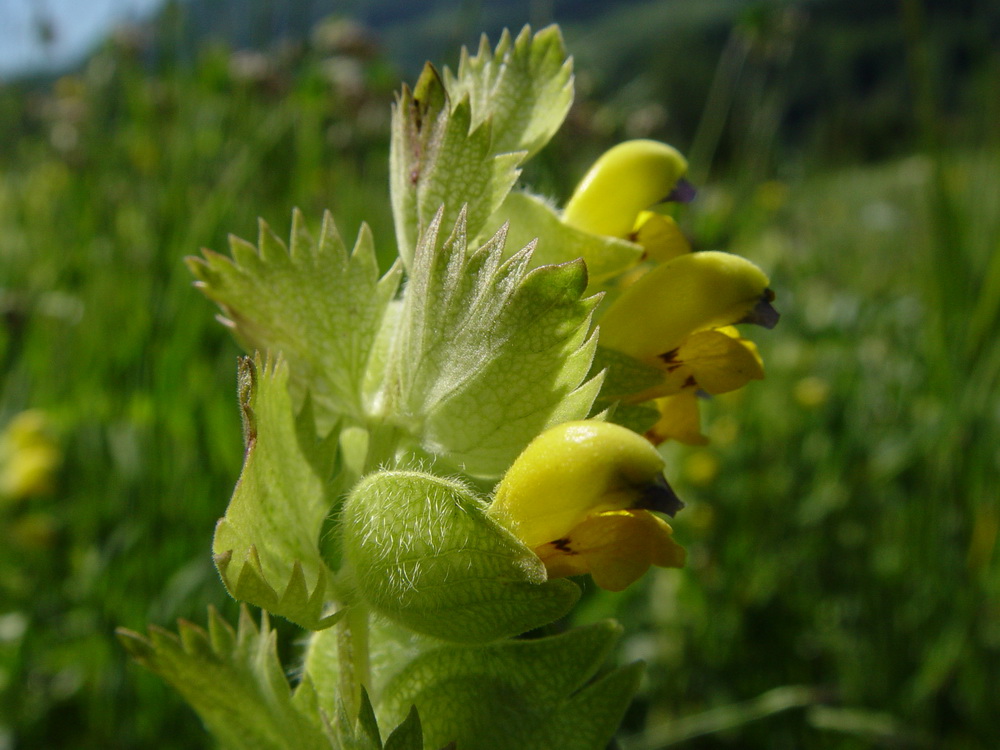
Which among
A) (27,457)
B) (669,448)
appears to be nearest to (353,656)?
(27,457)

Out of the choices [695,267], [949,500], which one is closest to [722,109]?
[949,500]

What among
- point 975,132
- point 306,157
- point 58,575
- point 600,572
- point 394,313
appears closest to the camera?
point 600,572

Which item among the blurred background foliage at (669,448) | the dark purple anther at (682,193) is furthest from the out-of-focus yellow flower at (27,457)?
the dark purple anther at (682,193)

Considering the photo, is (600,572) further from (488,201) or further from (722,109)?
(722,109)

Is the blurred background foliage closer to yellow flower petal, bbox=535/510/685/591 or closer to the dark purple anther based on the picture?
the dark purple anther

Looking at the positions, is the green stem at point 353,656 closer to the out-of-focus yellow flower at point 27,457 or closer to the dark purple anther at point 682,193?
the dark purple anther at point 682,193

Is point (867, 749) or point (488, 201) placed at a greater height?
point (488, 201)
